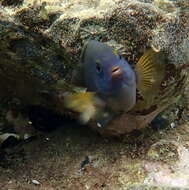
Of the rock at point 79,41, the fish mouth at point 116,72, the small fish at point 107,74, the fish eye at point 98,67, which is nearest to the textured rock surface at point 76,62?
the rock at point 79,41

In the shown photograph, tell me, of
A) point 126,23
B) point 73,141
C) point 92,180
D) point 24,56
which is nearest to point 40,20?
point 24,56

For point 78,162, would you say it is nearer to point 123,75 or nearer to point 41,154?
point 41,154

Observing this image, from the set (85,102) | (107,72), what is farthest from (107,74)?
(85,102)

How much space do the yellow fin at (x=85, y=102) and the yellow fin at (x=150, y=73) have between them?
0.38 m

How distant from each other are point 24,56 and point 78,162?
3.98 feet

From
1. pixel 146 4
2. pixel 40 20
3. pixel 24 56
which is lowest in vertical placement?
pixel 24 56

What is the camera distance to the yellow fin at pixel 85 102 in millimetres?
2561

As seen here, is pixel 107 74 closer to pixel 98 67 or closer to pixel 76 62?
pixel 98 67

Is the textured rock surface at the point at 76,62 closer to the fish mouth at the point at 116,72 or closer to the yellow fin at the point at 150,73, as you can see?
the yellow fin at the point at 150,73

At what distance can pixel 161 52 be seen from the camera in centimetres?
309

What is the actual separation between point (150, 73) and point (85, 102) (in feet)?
1.92

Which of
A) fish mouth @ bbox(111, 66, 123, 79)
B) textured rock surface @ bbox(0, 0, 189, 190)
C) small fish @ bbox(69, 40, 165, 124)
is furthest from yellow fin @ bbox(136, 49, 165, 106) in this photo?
fish mouth @ bbox(111, 66, 123, 79)

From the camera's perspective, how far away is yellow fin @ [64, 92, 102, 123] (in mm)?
2561

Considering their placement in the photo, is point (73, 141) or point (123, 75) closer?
point (123, 75)
